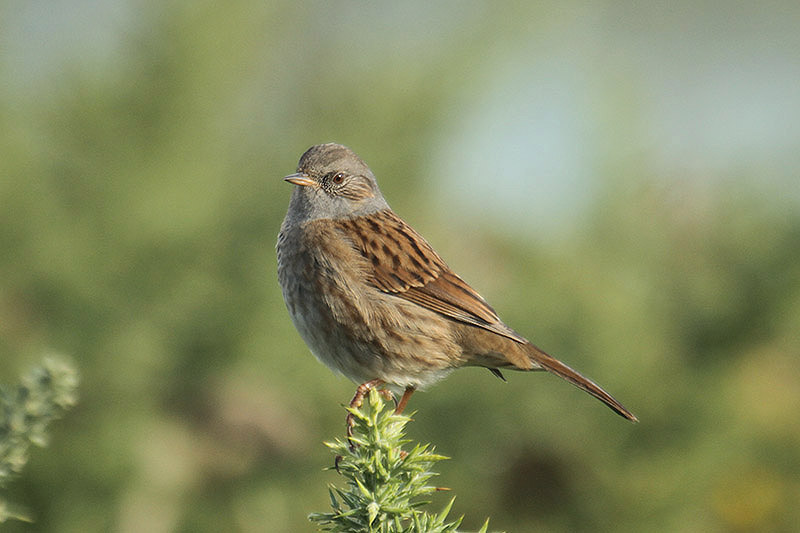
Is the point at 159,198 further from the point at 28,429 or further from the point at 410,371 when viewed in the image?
the point at 28,429

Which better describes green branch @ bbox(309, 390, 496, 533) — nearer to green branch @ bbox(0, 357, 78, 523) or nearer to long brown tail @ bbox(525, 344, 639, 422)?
green branch @ bbox(0, 357, 78, 523)

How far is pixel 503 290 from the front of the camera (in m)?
4.69

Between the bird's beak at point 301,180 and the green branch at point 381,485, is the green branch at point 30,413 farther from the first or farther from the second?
the bird's beak at point 301,180

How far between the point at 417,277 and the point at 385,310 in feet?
0.61

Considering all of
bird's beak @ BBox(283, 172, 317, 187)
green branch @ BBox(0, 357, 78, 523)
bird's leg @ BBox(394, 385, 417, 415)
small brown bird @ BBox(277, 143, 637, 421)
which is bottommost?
green branch @ BBox(0, 357, 78, 523)

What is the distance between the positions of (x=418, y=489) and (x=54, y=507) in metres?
3.25

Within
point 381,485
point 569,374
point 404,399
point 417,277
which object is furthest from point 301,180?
point 381,485

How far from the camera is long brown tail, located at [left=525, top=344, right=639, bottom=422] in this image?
2.62m

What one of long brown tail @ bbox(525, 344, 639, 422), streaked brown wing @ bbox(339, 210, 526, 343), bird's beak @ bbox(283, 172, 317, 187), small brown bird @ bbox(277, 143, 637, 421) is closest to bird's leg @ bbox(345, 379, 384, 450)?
small brown bird @ bbox(277, 143, 637, 421)

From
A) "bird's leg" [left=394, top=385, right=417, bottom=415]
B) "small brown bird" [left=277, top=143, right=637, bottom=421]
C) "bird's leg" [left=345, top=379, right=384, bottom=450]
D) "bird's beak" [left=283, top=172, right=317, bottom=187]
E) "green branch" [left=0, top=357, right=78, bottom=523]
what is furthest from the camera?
"bird's beak" [left=283, top=172, right=317, bottom=187]

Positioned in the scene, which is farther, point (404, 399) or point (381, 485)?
point (404, 399)

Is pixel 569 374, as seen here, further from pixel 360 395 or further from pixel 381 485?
pixel 381 485

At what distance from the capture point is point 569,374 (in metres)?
2.80

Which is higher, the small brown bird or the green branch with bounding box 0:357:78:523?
the small brown bird
